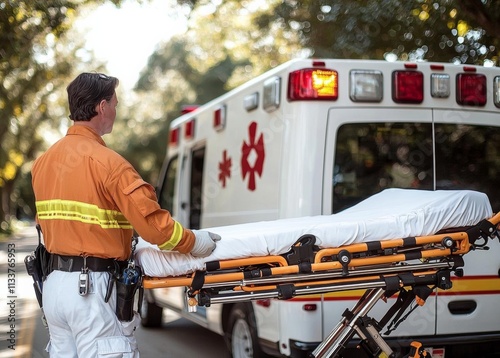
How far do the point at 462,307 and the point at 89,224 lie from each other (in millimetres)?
2943

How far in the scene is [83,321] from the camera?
133 inches

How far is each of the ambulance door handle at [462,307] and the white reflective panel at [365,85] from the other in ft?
5.02

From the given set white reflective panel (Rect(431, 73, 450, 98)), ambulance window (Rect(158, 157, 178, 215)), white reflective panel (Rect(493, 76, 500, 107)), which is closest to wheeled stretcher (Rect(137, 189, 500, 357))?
white reflective panel (Rect(431, 73, 450, 98))

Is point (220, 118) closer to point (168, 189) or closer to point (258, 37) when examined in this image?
point (168, 189)

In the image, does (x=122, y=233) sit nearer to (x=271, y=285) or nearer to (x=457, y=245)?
(x=271, y=285)

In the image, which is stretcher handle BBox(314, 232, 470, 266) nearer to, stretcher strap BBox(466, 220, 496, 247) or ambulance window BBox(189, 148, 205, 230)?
stretcher strap BBox(466, 220, 496, 247)

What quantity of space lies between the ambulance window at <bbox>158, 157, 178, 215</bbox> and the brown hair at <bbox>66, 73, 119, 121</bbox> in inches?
199

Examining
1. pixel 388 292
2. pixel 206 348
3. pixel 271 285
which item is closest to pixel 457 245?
pixel 388 292

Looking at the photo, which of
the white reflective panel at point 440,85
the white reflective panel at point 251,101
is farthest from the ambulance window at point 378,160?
the white reflective panel at point 251,101

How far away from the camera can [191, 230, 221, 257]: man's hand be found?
367cm

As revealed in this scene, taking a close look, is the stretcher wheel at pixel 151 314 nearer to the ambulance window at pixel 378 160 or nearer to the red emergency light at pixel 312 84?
the ambulance window at pixel 378 160

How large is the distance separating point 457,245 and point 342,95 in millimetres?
1525

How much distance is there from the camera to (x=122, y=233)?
3.58 metres

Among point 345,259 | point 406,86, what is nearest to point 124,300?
point 345,259
